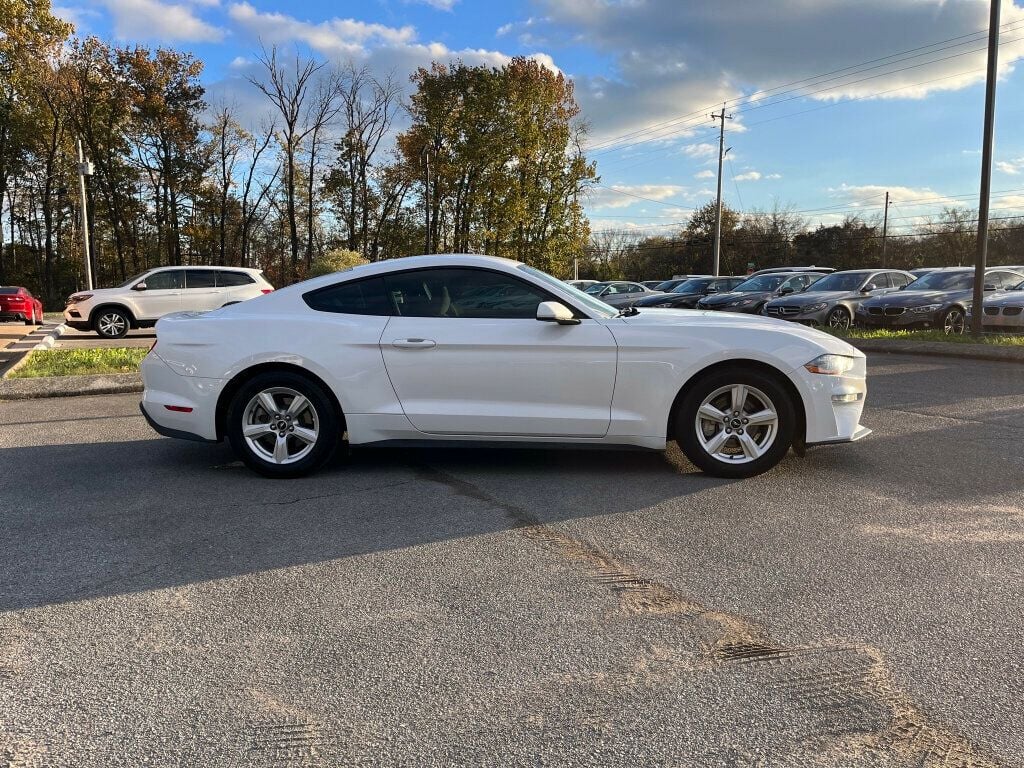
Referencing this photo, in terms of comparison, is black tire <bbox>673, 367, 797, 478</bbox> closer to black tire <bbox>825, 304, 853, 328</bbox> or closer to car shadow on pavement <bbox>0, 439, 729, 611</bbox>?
car shadow on pavement <bbox>0, 439, 729, 611</bbox>

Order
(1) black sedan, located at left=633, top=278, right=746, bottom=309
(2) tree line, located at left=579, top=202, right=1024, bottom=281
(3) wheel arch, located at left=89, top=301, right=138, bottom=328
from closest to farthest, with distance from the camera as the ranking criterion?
(3) wheel arch, located at left=89, top=301, right=138, bottom=328 < (1) black sedan, located at left=633, top=278, right=746, bottom=309 < (2) tree line, located at left=579, top=202, right=1024, bottom=281

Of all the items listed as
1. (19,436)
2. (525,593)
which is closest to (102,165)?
(19,436)

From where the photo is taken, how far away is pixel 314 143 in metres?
42.8

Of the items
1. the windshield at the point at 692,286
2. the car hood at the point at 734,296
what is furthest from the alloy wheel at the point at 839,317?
the windshield at the point at 692,286

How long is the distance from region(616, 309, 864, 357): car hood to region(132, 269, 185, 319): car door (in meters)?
15.0

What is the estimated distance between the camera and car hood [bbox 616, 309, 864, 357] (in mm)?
5078

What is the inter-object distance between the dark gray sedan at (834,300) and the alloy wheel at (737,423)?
48.0ft

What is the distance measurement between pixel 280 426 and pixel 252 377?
0.40 metres

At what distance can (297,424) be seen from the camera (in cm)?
532

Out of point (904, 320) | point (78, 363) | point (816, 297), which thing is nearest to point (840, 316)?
point (816, 297)

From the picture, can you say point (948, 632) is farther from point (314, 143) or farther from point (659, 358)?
point (314, 143)

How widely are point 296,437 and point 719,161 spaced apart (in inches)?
1761

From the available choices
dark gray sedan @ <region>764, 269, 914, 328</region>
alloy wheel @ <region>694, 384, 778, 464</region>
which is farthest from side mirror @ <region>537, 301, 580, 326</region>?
dark gray sedan @ <region>764, 269, 914, 328</region>

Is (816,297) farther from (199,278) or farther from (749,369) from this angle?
(749,369)
